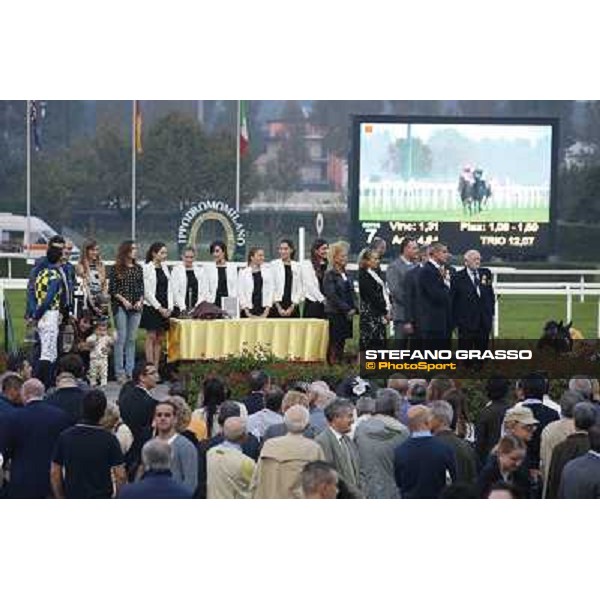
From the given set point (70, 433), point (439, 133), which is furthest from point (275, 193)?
point (70, 433)

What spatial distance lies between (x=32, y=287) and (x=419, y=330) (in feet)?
11.7

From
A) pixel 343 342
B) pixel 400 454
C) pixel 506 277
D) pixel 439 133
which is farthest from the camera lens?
pixel 506 277

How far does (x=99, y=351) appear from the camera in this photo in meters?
18.8

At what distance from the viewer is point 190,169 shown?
27.5m

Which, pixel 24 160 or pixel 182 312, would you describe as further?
pixel 24 160

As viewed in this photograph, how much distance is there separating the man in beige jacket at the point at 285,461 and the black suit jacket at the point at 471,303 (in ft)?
22.5

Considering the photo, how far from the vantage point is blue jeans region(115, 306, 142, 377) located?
19.2 meters

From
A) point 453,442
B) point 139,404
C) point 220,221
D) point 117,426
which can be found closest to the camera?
point 453,442

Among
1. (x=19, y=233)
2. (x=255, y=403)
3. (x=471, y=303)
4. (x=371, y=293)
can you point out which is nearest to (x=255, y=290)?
(x=371, y=293)

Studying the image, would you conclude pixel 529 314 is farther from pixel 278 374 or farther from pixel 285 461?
pixel 285 461

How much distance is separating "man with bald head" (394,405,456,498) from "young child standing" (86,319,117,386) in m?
6.55

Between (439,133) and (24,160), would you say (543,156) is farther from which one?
(24,160)

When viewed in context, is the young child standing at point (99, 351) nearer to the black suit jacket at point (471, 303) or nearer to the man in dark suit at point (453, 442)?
the black suit jacket at point (471, 303)

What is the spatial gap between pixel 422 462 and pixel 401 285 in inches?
263
